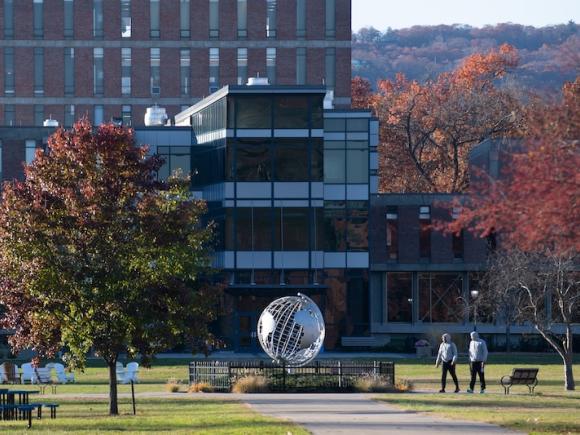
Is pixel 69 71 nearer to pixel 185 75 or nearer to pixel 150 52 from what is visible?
pixel 150 52

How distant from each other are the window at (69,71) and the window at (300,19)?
53.0ft

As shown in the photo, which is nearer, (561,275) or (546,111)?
(546,111)

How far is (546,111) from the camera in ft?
66.8

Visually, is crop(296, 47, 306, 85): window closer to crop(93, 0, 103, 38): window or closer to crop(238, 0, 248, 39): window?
crop(238, 0, 248, 39): window

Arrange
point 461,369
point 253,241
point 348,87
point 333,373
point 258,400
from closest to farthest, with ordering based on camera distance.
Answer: point 258,400 < point 333,373 < point 461,369 < point 253,241 < point 348,87

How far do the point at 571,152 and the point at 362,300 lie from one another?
57.1 metres

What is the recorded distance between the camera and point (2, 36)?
335 feet

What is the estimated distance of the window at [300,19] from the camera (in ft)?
334

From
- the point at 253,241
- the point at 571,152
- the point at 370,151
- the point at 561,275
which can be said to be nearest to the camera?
the point at 571,152

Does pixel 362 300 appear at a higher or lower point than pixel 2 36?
lower

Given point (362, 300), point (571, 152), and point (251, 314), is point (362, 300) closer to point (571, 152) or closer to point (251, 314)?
point (251, 314)

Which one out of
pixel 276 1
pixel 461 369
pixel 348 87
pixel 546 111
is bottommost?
pixel 461 369

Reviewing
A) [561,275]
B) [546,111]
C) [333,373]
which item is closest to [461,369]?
[561,275]

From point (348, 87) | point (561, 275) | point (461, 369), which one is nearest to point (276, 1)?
point (348, 87)
